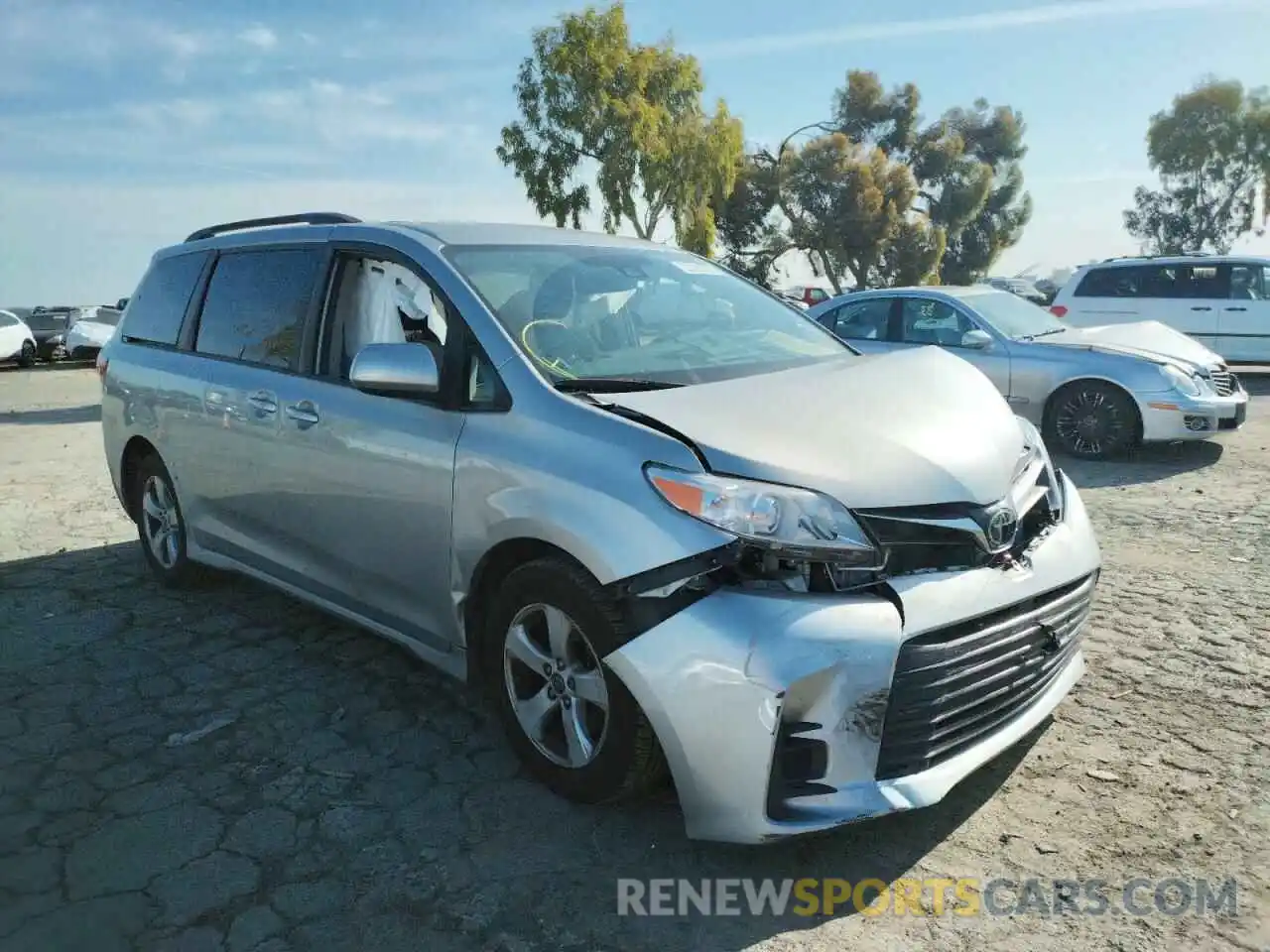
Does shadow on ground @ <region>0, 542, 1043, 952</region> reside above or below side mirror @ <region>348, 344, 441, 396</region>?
below

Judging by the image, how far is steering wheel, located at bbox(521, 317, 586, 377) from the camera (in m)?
3.18

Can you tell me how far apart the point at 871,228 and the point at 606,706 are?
43.9 m

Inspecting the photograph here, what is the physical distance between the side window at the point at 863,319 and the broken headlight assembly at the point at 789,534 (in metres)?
7.27

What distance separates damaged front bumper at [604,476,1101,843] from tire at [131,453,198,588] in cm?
326

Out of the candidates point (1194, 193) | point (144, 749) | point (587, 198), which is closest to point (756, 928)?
point (144, 749)

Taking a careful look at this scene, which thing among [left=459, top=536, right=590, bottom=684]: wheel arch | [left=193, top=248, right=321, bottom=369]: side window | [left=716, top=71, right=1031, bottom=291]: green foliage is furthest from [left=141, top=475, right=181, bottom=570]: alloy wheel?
[left=716, top=71, right=1031, bottom=291]: green foliage

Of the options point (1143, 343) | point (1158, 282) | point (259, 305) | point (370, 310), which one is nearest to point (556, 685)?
point (370, 310)

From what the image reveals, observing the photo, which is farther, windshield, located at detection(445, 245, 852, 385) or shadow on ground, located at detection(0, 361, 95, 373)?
shadow on ground, located at detection(0, 361, 95, 373)

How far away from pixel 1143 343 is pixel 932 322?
1.81m

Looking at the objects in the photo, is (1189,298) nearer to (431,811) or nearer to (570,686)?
(570,686)

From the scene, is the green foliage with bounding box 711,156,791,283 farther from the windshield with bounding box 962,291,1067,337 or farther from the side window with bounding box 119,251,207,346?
the side window with bounding box 119,251,207,346

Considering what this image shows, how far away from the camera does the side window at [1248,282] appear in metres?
13.7

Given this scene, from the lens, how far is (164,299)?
5113mm

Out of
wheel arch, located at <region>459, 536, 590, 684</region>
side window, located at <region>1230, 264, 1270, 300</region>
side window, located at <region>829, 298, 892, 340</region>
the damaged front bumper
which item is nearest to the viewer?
the damaged front bumper
